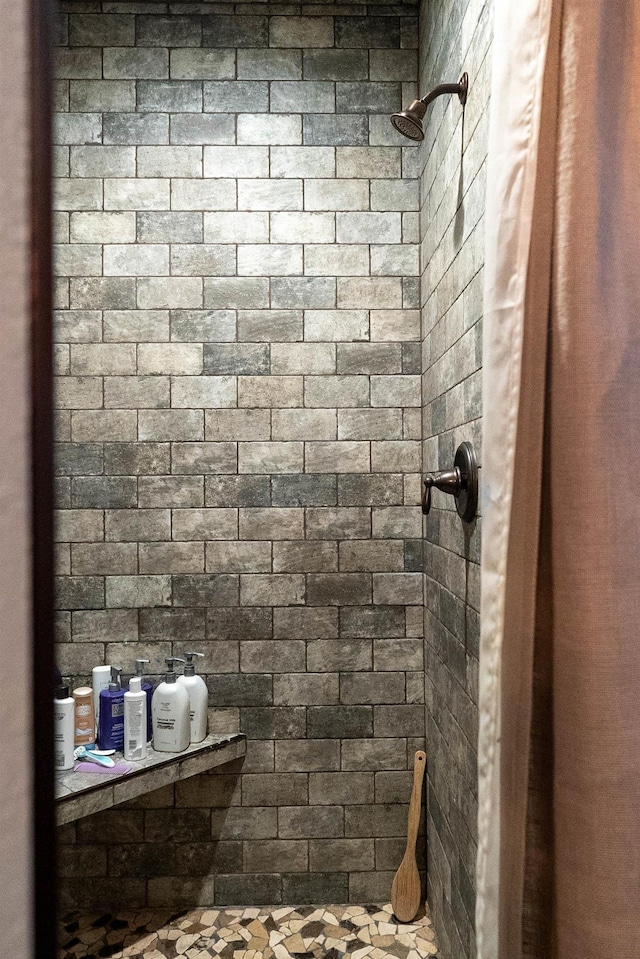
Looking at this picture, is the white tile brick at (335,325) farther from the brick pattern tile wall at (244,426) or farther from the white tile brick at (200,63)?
the white tile brick at (200,63)

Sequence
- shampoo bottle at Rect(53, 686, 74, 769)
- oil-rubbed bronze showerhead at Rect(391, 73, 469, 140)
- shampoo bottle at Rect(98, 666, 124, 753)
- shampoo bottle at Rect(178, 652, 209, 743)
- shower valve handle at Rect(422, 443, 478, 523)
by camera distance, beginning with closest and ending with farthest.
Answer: shower valve handle at Rect(422, 443, 478, 523) → oil-rubbed bronze showerhead at Rect(391, 73, 469, 140) → shampoo bottle at Rect(53, 686, 74, 769) → shampoo bottle at Rect(98, 666, 124, 753) → shampoo bottle at Rect(178, 652, 209, 743)

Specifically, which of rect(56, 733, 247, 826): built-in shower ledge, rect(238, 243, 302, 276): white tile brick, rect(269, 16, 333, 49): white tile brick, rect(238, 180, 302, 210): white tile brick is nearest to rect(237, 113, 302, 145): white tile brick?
rect(238, 180, 302, 210): white tile brick

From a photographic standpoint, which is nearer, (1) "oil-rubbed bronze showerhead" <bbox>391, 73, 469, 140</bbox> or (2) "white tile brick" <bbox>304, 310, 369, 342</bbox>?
(1) "oil-rubbed bronze showerhead" <bbox>391, 73, 469, 140</bbox>

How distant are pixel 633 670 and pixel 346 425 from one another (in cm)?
153

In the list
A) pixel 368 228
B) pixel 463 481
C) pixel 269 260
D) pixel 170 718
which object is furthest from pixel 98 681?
pixel 368 228

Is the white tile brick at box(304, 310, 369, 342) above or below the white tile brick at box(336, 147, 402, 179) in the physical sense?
below

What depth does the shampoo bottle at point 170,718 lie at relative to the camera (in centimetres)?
200

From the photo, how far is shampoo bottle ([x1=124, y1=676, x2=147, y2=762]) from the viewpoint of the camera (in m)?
1.96

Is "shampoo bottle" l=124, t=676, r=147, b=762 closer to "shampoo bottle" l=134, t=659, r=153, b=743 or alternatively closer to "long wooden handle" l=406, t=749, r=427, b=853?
"shampoo bottle" l=134, t=659, r=153, b=743

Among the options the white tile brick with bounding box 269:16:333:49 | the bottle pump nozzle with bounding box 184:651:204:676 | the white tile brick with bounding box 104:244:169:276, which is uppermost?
the white tile brick with bounding box 269:16:333:49

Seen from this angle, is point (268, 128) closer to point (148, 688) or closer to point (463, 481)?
point (463, 481)

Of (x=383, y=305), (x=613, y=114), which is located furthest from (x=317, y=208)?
(x=613, y=114)

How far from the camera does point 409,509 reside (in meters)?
2.22

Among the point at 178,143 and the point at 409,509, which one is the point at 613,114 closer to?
the point at 409,509
